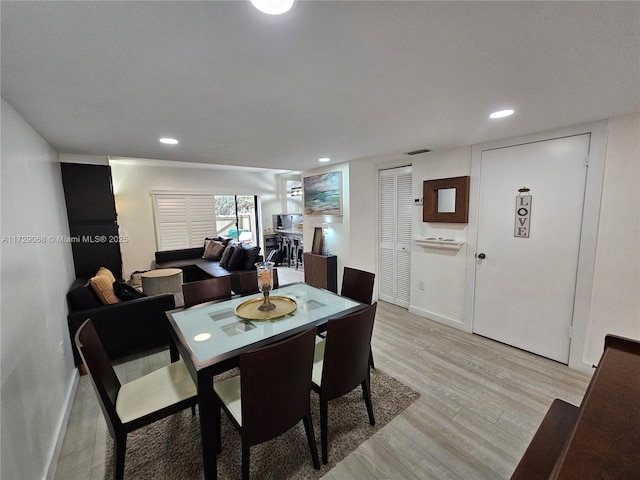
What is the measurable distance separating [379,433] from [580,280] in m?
2.25

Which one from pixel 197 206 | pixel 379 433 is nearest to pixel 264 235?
pixel 197 206

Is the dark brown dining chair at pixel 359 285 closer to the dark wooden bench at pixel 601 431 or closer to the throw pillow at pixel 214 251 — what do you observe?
the dark wooden bench at pixel 601 431

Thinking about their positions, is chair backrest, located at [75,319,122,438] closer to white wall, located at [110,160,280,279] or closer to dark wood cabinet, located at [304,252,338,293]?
dark wood cabinet, located at [304,252,338,293]

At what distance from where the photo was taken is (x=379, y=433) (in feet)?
6.05

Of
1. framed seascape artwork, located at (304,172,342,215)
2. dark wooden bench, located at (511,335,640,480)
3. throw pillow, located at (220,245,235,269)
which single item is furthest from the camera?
throw pillow, located at (220,245,235,269)

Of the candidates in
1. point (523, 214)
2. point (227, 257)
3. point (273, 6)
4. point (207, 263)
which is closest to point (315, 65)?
point (273, 6)

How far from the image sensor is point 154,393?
1.62 m

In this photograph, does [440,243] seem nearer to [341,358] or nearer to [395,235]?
[395,235]

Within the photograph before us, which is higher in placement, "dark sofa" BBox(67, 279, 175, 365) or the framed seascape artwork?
the framed seascape artwork

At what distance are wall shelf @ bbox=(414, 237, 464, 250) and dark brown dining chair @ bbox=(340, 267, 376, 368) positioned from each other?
4.06ft

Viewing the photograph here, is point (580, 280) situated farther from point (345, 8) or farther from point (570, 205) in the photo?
point (345, 8)

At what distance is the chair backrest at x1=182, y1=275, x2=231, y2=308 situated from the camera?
2436 mm

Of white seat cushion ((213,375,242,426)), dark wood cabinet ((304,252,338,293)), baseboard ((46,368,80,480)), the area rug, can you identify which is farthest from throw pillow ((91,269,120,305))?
dark wood cabinet ((304,252,338,293))

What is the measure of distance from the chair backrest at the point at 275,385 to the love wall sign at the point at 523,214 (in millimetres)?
2564
